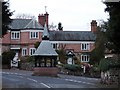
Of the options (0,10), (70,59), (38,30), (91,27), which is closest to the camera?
(0,10)

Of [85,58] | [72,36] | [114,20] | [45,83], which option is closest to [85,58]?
[85,58]

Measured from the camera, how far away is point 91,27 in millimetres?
87500

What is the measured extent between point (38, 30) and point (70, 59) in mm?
9629

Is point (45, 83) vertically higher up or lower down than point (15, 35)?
lower down

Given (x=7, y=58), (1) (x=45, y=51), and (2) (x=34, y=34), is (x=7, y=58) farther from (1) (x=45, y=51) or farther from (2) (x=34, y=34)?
(1) (x=45, y=51)

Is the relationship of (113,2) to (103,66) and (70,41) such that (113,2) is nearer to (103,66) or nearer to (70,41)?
(103,66)

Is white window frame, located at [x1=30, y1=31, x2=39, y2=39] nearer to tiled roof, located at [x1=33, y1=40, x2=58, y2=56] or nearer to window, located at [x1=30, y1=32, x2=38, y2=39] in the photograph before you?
window, located at [x1=30, y1=32, x2=38, y2=39]

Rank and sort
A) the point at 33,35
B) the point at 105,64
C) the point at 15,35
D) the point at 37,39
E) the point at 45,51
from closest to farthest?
1. the point at 105,64
2. the point at 45,51
3. the point at 33,35
4. the point at 37,39
5. the point at 15,35

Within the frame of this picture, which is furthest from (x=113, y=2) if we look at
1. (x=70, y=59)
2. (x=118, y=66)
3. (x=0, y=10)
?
(x=70, y=59)

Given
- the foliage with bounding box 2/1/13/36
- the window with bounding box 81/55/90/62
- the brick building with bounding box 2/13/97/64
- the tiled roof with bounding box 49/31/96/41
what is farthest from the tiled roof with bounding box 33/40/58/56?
the window with bounding box 81/55/90/62

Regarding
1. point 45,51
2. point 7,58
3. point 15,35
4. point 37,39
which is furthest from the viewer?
point 15,35

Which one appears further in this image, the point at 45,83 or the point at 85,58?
the point at 85,58

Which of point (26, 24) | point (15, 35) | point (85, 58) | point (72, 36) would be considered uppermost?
point (26, 24)

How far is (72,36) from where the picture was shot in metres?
83.2
